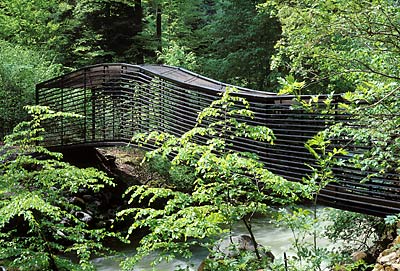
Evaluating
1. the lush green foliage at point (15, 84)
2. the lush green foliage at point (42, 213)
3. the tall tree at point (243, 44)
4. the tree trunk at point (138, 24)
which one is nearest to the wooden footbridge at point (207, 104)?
the lush green foliage at point (15, 84)

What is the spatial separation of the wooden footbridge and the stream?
1.13 m

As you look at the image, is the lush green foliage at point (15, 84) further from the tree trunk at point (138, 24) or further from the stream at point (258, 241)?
the stream at point (258, 241)

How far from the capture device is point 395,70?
3789 mm

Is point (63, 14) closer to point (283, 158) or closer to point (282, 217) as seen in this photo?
point (283, 158)

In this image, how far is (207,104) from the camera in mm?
6102

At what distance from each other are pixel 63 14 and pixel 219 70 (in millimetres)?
6298

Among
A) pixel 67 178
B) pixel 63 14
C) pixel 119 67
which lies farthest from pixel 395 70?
pixel 63 14

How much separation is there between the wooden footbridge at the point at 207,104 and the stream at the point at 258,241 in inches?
44.4

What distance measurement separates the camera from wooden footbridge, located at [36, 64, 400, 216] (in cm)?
430

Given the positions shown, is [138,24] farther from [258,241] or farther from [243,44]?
[258,241]

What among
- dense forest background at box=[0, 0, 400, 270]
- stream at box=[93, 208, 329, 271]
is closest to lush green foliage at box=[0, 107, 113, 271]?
stream at box=[93, 208, 329, 271]

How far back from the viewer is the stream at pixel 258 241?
616cm

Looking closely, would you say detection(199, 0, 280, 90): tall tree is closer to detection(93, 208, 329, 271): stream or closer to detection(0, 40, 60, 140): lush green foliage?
detection(0, 40, 60, 140): lush green foliage

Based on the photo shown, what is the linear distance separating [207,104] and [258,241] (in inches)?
102
